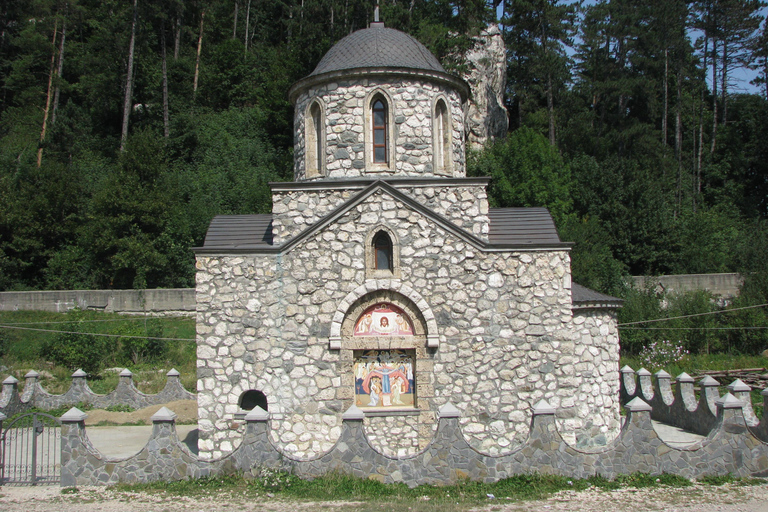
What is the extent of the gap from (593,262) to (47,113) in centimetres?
3157

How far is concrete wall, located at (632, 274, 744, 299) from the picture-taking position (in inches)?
1045

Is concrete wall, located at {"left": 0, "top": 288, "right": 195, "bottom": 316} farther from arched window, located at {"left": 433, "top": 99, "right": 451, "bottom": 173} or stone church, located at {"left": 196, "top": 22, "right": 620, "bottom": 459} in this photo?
arched window, located at {"left": 433, "top": 99, "right": 451, "bottom": 173}

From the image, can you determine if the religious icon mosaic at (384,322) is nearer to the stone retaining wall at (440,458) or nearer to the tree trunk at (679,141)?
the stone retaining wall at (440,458)

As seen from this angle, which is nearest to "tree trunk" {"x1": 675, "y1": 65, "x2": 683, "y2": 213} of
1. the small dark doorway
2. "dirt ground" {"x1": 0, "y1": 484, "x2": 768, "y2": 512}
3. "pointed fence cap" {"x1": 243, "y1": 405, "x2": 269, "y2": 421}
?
"dirt ground" {"x1": 0, "y1": 484, "x2": 768, "y2": 512}

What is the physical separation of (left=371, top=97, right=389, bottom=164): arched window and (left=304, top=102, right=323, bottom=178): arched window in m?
1.26

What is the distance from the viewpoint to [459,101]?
45.3ft

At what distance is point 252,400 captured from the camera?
11.3m

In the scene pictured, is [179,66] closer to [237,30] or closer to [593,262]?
[237,30]

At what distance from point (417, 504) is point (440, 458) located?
3.13ft

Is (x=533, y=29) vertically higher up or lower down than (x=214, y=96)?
higher up

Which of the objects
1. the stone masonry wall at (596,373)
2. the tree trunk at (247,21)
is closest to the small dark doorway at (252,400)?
the stone masonry wall at (596,373)

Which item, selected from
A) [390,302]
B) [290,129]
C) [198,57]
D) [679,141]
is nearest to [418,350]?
[390,302]

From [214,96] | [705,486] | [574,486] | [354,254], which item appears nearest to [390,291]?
[354,254]

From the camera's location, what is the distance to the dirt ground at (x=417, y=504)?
8430mm
